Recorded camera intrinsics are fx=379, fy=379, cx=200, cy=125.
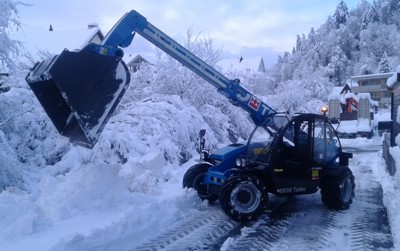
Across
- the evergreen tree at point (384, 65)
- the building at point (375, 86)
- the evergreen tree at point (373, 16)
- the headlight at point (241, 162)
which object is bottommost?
the headlight at point (241, 162)

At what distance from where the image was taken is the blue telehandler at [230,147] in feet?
18.8

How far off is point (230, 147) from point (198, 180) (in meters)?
0.96

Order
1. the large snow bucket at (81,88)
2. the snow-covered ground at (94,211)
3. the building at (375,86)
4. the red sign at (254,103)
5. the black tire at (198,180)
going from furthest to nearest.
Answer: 1. the building at (375,86)
2. the red sign at (254,103)
3. the black tire at (198,180)
4. the large snow bucket at (81,88)
5. the snow-covered ground at (94,211)

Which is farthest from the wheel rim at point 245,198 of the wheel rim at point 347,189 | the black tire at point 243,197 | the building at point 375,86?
the building at point 375,86

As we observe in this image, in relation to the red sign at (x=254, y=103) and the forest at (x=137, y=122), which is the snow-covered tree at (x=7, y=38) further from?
the red sign at (x=254, y=103)

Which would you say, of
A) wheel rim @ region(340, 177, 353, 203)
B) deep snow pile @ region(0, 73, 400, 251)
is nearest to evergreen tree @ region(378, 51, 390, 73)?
deep snow pile @ region(0, 73, 400, 251)

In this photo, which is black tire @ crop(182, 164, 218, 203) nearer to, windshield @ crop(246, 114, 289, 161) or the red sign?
windshield @ crop(246, 114, 289, 161)

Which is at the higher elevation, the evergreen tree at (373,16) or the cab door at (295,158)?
the evergreen tree at (373,16)

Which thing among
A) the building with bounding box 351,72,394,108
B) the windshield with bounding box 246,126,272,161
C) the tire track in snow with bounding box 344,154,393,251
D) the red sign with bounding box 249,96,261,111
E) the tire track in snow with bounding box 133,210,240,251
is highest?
the building with bounding box 351,72,394,108

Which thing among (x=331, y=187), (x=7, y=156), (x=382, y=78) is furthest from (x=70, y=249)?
(x=382, y=78)

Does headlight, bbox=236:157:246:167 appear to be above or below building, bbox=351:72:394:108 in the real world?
below

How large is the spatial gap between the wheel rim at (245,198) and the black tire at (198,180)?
3.84 feet

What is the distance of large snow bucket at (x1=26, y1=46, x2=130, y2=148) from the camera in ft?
18.1

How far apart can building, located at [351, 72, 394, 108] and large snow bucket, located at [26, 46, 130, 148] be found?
4896 centimetres
